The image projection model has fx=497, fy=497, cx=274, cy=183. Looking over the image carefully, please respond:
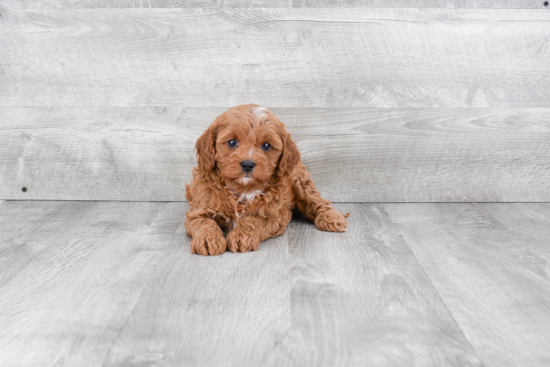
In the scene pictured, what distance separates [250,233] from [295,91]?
1.10 metres

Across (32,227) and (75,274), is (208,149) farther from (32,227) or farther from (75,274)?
(32,227)

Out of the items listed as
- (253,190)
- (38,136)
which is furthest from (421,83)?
(38,136)

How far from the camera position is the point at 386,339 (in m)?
1.66

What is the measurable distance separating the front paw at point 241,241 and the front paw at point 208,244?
0.04 meters

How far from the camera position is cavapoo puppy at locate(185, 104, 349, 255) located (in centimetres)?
235

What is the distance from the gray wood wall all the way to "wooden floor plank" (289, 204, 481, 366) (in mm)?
835

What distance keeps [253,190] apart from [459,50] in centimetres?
164

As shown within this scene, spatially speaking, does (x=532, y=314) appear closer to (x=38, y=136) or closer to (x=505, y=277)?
(x=505, y=277)

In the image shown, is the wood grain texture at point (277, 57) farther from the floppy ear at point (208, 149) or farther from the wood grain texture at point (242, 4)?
the floppy ear at point (208, 149)

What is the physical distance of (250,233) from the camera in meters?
2.43

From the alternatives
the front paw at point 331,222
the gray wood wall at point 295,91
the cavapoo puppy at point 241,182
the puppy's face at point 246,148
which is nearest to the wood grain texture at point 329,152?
the gray wood wall at point 295,91

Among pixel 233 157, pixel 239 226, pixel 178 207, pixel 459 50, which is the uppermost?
pixel 459 50

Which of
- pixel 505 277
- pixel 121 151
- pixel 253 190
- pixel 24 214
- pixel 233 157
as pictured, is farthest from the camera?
pixel 121 151

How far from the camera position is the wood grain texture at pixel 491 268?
1.68 metres
